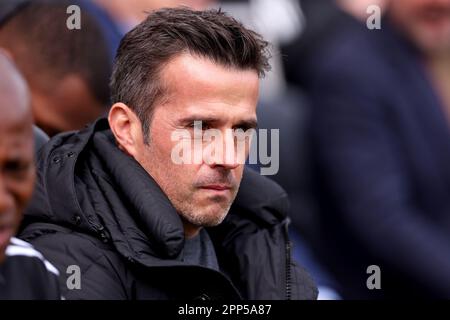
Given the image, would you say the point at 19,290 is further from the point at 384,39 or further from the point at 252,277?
the point at 384,39

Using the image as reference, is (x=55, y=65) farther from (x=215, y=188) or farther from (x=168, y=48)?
(x=215, y=188)

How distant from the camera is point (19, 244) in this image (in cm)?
206

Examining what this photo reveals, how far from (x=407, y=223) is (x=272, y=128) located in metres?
0.73

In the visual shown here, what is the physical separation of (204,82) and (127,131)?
225 millimetres

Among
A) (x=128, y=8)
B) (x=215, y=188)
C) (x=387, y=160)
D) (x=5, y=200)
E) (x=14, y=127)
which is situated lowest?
(x=387, y=160)

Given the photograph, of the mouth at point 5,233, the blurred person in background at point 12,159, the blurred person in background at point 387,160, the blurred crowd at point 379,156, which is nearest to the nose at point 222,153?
the blurred person in background at point 12,159

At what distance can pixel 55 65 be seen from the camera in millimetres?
3471

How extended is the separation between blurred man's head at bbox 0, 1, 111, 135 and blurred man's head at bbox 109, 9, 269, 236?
0.72 meters

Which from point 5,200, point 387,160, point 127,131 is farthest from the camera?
point 387,160

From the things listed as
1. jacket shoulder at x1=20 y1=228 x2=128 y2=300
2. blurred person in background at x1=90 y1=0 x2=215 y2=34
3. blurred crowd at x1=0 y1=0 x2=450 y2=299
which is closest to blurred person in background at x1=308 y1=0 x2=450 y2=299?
blurred crowd at x1=0 y1=0 x2=450 y2=299

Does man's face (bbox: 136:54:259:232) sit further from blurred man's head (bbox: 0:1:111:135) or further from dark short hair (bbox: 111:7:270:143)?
blurred man's head (bbox: 0:1:111:135)

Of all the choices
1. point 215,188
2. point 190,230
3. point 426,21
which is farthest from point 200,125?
point 426,21

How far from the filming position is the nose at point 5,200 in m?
1.78
